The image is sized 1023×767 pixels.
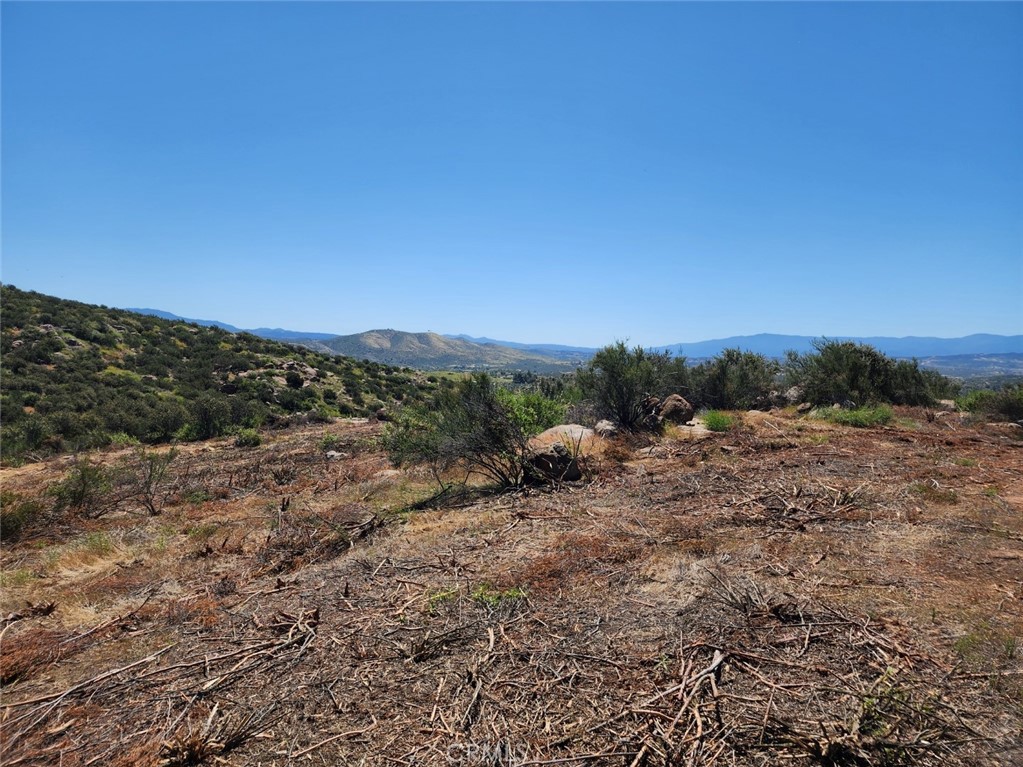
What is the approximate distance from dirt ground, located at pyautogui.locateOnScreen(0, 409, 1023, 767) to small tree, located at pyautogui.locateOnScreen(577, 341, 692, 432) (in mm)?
7740

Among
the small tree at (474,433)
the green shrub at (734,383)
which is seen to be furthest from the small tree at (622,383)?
the small tree at (474,433)

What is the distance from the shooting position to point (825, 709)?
330 centimetres

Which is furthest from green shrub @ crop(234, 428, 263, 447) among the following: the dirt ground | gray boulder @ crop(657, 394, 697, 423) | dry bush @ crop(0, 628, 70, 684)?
gray boulder @ crop(657, 394, 697, 423)

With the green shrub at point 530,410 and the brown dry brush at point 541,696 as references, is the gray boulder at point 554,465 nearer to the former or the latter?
the green shrub at point 530,410

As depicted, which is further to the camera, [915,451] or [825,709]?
[915,451]

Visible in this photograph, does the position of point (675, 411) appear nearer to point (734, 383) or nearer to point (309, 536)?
point (734, 383)

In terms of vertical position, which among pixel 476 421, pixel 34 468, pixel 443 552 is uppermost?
pixel 476 421

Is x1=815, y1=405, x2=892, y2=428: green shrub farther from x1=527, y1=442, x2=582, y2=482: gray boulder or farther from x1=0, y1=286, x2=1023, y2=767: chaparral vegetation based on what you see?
x1=527, y1=442, x2=582, y2=482: gray boulder

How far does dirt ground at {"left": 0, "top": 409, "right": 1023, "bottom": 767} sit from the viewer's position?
3.16 m

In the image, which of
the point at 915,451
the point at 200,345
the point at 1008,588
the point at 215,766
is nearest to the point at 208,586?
the point at 215,766

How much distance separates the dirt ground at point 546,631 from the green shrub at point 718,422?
18.8 ft

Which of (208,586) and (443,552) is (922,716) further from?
(208,586)

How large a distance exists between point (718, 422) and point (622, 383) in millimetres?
3356

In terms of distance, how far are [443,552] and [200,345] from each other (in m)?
36.8
